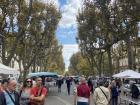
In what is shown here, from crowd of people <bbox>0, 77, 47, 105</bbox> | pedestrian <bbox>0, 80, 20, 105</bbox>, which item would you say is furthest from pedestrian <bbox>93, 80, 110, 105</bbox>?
pedestrian <bbox>0, 80, 20, 105</bbox>

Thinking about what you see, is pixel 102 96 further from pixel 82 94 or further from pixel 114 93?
pixel 114 93

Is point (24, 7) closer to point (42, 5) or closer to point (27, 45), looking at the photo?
point (42, 5)

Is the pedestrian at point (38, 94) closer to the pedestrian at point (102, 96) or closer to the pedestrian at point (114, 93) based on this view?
the pedestrian at point (102, 96)

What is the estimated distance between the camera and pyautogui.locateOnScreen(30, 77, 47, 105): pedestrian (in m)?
12.3

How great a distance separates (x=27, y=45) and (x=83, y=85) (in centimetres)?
4411

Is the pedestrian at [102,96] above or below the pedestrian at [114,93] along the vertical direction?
above

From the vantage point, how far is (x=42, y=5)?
53.2 metres

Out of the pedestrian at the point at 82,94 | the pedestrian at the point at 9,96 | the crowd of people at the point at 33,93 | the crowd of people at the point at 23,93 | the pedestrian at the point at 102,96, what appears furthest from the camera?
the pedestrian at the point at 82,94

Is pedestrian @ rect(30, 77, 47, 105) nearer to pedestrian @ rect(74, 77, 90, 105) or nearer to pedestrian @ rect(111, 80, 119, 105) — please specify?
pedestrian @ rect(74, 77, 90, 105)

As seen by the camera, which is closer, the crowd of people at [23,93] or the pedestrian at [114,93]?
the crowd of people at [23,93]

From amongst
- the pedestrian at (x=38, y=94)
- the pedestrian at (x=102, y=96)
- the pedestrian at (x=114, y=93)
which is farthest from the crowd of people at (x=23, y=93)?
the pedestrian at (x=114, y=93)

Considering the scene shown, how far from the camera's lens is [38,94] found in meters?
12.5

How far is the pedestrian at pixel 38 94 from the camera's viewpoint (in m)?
12.3

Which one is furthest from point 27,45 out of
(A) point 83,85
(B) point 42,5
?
(A) point 83,85
